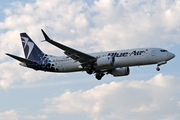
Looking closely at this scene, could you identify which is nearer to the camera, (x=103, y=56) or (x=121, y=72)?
(x=103, y=56)

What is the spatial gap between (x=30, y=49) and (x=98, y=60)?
1508cm

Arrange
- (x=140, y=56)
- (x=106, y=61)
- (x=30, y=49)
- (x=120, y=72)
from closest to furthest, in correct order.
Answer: (x=140, y=56) → (x=106, y=61) → (x=120, y=72) → (x=30, y=49)

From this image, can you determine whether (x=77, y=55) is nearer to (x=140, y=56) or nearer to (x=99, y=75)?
(x=99, y=75)

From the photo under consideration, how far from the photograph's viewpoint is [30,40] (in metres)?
58.3

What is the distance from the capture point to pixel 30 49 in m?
57.1

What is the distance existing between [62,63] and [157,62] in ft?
49.2

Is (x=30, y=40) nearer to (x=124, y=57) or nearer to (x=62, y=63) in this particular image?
(x=62, y=63)

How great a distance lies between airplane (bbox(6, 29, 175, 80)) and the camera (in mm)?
46938

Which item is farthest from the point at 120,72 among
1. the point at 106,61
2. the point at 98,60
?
the point at 106,61

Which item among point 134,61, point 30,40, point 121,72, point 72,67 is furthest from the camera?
point 30,40

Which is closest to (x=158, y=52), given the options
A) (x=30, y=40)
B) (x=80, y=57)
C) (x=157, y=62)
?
(x=157, y=62)

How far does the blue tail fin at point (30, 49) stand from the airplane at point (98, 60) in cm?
24

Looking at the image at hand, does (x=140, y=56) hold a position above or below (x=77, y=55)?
below

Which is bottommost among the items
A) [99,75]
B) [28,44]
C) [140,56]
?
[99,75]
